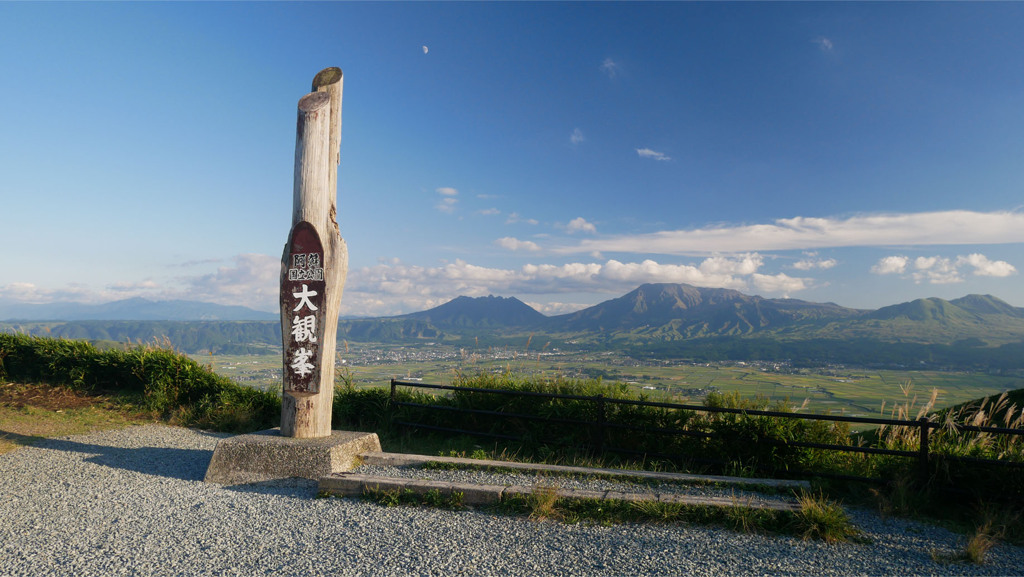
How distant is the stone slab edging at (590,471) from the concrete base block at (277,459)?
0.38m

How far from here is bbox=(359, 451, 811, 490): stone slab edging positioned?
5.25 m

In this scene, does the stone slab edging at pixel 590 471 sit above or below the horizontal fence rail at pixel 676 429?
below

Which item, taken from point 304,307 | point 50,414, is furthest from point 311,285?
point 50,414

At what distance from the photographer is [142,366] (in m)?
9.91

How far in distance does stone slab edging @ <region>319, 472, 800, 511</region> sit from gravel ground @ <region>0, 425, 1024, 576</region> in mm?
187

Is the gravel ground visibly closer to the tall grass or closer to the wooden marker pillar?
the wooden marker pillar

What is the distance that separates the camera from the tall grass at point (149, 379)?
29.0 ft

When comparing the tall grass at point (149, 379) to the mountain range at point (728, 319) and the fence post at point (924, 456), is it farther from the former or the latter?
the mountain range at point (728, 319)

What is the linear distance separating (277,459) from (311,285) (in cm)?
200

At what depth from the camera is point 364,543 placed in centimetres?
395

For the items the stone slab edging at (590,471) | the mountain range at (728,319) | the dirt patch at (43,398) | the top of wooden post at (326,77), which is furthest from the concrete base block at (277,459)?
the mountain range at (728,319)

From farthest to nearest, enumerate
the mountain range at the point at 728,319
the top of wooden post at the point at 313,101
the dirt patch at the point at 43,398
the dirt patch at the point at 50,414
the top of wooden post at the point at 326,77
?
1. the mountain range at the point at 728,319
2. the dirt patch at the point at 43,398
3. the dirt patch at the point at 50,414
4. the top of wooden post at the point at 326,77
5. the top of wooden post at the point at 313,101

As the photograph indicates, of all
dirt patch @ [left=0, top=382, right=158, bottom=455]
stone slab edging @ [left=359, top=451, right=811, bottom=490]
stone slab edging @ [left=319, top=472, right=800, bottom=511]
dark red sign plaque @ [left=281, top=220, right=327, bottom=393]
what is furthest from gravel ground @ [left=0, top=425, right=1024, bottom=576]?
dirt patch @ [left=0, top=382, right=158, bottom=455]

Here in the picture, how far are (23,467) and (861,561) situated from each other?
8.64 meters
